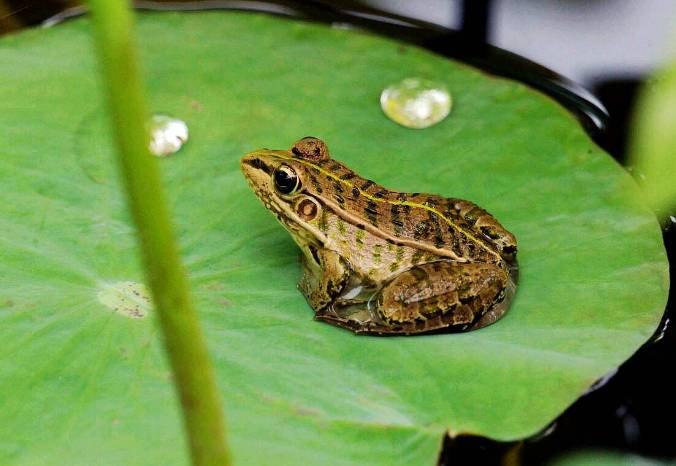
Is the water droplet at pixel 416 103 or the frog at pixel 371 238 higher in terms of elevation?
the water droplet at pixel 416 103

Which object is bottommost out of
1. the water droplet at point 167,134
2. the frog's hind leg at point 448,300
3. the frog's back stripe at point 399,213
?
the frog's hind leg at point 448,300

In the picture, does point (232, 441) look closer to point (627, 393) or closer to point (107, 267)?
point (107, 267)

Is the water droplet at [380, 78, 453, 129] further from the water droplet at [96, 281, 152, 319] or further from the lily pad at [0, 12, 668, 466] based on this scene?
the water droplet at [96, 281, 152, 319]

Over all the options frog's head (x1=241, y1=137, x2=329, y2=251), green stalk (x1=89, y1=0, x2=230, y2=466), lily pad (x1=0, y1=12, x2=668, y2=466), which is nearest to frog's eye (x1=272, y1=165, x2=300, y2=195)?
frog's head (x1=241, y1=137, x2=329, y2=251)

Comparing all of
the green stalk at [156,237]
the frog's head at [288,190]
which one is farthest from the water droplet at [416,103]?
the green stalk at [156,237]

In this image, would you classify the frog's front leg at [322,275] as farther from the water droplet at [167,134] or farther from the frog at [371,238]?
the water droplet at [167,134]

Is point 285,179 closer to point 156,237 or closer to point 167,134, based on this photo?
point 167,134

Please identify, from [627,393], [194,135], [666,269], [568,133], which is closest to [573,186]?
[568,133]

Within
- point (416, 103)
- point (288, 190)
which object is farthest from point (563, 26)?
point (288, 190)
